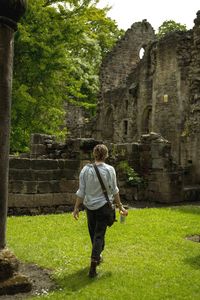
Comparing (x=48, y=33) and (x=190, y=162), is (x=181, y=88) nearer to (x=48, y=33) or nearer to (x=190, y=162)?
(x=190, y=162)

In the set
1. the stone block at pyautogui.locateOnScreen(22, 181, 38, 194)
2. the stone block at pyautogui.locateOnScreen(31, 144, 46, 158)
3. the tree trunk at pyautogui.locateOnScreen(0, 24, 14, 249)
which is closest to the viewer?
the tree trunk at pyautogui.locateOnScreen(0, 24, 14, 249)

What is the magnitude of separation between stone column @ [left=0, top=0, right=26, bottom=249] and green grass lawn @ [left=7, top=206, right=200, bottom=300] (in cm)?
122

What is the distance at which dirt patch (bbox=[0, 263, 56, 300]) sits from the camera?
17.4 ft

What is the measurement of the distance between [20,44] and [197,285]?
13569 mm

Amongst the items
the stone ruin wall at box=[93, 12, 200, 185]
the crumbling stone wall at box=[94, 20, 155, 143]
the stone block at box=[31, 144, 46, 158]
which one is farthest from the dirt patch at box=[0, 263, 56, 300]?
the crumbling stone wall at box=[94, 20, 155, 143]

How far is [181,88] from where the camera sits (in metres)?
24.5

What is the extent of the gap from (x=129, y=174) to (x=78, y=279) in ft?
31.5

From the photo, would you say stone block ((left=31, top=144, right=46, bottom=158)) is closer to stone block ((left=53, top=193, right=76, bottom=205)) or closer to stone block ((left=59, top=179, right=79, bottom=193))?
stone block ((left=59, top=179, right=79, bottom=193))

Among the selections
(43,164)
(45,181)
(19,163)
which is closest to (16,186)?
(19,163)

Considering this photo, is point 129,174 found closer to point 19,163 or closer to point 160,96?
point 19,163

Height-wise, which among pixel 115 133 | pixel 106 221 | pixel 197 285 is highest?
pixel 115 133

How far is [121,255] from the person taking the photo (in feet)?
24.0

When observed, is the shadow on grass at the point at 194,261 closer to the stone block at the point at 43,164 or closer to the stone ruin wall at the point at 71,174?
the stone ruin wall at the point at 71,174

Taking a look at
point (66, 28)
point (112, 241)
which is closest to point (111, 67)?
point (66, 28)
